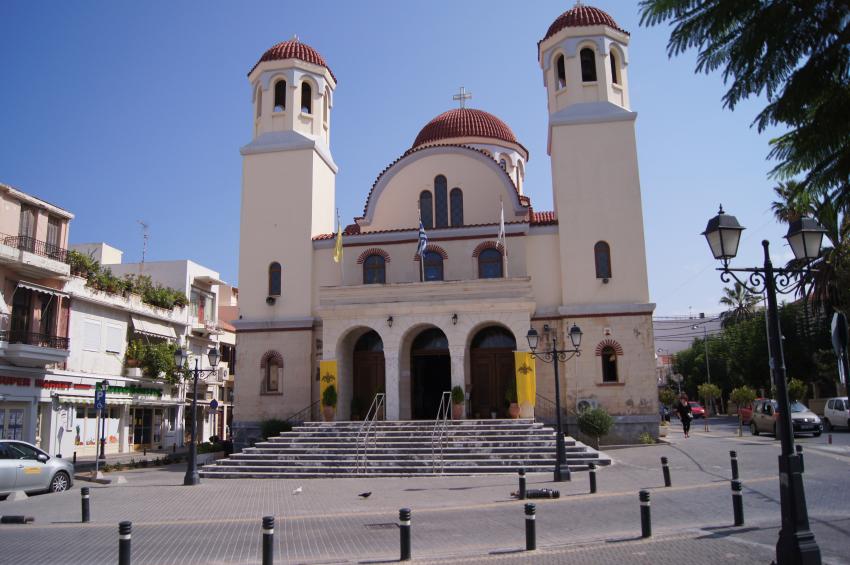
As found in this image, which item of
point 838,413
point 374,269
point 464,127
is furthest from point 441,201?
point 838,413

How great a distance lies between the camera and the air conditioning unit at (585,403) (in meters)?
24.6

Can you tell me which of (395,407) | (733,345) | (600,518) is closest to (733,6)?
(600,518)

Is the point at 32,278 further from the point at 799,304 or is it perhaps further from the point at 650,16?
the point at 799,304

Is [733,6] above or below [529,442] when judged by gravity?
above

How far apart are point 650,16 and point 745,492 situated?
469 inches

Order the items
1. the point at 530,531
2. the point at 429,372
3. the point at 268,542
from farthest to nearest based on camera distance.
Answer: the point at 429,372, the point at 530,531, the point at 268,542

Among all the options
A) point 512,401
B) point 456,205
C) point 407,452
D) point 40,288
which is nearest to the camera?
point 407,452

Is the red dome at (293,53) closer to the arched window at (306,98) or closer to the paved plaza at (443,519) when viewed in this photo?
the arched window at (306,98)

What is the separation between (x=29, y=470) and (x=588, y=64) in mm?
23756

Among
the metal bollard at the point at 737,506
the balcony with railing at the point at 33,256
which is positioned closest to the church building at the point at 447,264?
the balcony with railing at the point at 33,256

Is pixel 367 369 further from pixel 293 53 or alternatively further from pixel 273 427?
pixel 293 53

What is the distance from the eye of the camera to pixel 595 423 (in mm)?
23406

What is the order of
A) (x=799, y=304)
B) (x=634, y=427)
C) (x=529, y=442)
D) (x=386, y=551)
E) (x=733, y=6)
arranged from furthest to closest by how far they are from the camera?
(x=799, y=304)
(x=634, y=427)
(x=529, y=442)
(x=386, y=551)
(x=733, y=6)

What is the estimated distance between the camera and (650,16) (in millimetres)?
4703
